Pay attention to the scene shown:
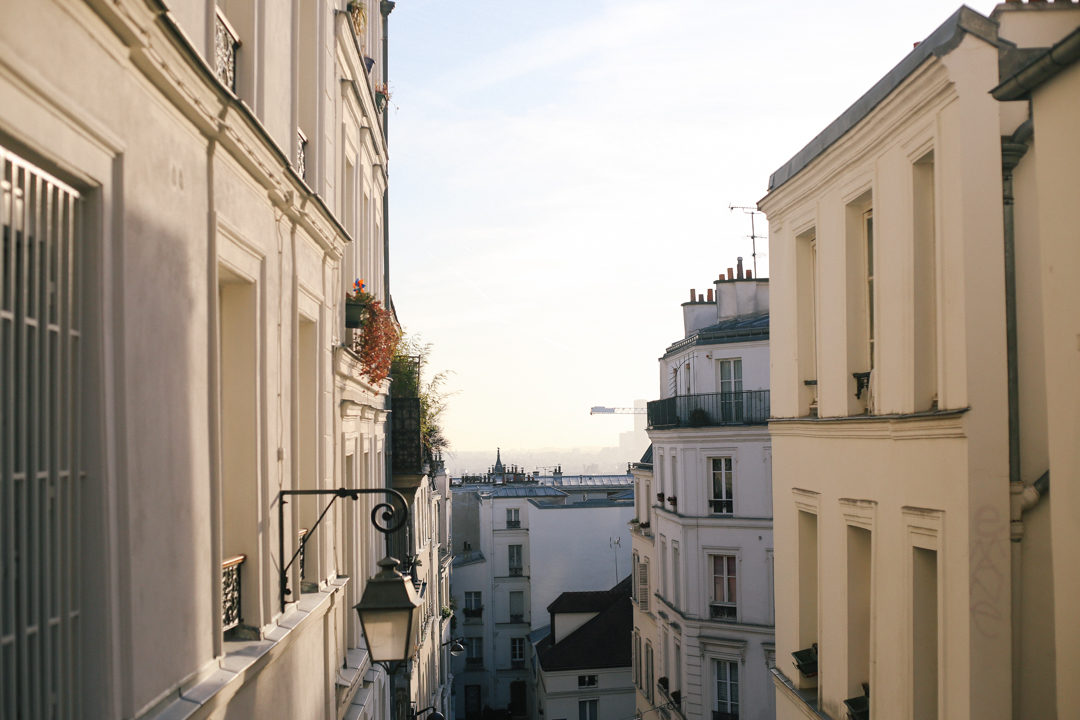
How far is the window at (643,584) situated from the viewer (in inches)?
1328

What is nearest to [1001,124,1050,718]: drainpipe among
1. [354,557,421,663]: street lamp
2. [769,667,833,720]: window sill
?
[769,667,833,720]: window sill

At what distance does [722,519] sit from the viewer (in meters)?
26.9

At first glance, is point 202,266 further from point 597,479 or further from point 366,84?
point 597,479

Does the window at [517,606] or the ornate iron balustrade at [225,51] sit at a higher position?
the ornate iron balustrade at [225,51]

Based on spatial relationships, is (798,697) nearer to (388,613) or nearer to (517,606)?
(388,613)

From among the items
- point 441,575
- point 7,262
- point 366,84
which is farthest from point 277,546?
point 441,575

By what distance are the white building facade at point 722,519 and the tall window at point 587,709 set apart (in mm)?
14442

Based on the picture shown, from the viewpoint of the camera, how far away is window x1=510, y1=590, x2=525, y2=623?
55.8 metres

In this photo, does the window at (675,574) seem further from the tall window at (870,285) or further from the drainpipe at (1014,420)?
the drainpipe at (1014,420)

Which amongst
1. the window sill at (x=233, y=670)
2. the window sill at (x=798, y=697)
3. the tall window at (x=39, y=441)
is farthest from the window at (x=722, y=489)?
the tall window at (x=39, y=441)

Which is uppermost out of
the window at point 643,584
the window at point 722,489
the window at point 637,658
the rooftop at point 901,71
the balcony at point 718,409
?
the rooftop at point 901,71

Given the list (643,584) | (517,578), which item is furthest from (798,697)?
(517,578)

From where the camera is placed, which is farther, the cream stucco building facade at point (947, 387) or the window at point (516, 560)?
the window at point (516, 560)

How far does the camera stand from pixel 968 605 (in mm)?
7922
